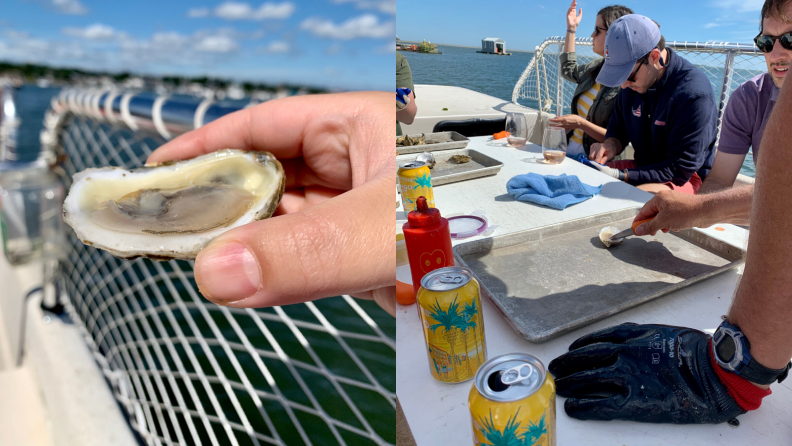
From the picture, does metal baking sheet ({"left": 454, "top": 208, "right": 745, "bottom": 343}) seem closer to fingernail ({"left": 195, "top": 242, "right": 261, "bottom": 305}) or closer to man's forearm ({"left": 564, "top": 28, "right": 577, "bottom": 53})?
fingernail ({"left": 195, "top": 242, "right": 261, "bottom": 305})

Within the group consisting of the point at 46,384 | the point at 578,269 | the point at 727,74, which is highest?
the point at 727,74

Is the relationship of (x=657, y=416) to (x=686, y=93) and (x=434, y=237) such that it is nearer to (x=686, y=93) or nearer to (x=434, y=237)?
(x=434, y=237)

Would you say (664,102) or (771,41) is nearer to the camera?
(771,41)

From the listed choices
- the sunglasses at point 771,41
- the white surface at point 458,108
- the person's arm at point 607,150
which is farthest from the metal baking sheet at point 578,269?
the white surface at point 458,108

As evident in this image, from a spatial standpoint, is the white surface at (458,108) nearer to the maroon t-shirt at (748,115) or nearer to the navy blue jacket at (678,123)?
the navy blue jacket at (678,123)

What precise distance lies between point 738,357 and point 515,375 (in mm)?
365

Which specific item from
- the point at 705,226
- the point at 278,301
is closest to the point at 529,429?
the point at 278,301

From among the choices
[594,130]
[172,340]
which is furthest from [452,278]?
[594,130]

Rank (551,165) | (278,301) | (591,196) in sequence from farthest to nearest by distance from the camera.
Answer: (551,165) → (591,196) → (278,301)

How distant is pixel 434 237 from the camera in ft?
2.90

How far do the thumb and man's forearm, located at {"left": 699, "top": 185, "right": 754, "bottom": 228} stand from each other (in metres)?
0.81

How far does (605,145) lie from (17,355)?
3.26m

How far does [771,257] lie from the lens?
575mm

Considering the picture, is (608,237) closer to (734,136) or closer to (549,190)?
(549,190)
